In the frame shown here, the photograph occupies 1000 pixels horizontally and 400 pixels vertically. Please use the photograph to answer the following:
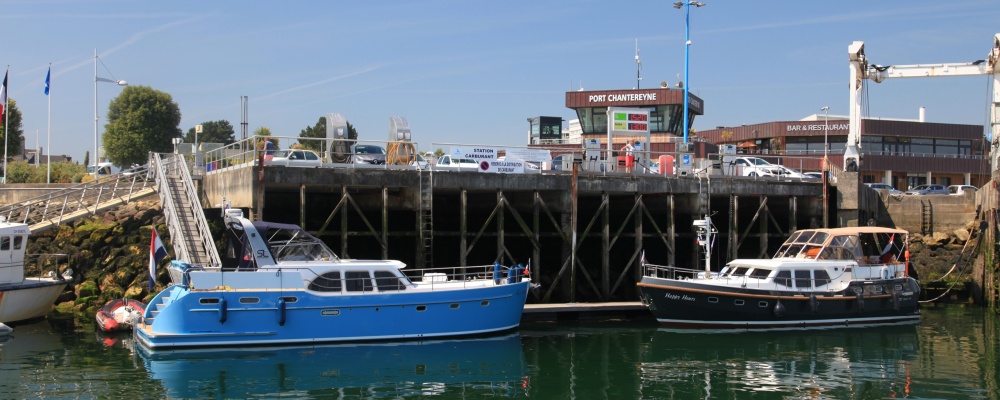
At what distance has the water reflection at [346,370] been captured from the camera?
1875 centimetres

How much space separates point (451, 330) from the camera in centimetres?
2441

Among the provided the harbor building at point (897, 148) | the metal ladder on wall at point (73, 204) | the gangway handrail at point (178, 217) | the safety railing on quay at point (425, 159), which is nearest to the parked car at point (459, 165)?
the safety railing on quay at point (425, 159)

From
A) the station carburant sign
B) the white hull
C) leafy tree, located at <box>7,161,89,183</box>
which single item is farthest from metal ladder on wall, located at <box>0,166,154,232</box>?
leafy tree, located at <box>7,161,89,183</box>

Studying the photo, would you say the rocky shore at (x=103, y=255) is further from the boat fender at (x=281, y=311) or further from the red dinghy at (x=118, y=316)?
the boat fender at (x=281, y=311)

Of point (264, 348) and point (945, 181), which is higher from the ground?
point (945, 181)

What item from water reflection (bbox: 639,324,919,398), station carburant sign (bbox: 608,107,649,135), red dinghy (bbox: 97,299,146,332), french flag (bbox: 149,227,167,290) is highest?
station carburant sign (bbox: 608,107,649,135)

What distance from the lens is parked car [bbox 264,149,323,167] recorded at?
2708 centimetres

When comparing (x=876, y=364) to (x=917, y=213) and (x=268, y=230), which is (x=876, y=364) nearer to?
(x=268, y=230)

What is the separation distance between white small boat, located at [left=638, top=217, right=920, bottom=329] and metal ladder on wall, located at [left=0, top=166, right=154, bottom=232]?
18588mm

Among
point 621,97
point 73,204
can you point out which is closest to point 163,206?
point 73,204

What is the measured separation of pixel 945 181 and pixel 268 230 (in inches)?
2209

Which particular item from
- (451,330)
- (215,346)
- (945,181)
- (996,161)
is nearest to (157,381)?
(215,346)

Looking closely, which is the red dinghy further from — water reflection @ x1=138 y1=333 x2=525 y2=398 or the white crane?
the white crane

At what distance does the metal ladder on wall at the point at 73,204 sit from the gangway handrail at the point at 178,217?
4.52 feet
